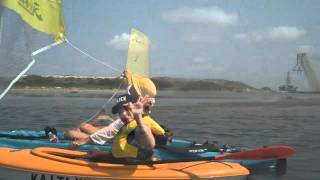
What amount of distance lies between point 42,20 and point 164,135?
3.14 meters

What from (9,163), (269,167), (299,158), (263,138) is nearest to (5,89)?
(9,163)

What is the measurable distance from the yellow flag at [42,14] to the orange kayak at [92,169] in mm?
2360

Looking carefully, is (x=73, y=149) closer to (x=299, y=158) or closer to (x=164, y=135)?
(x=164, y=135)

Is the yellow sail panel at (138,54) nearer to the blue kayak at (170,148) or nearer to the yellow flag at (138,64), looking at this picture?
the yellow flag at (138,64)

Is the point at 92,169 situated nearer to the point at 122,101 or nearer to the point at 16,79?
the point at 122,101

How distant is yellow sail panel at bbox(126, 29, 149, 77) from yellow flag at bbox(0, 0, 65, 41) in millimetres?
1400

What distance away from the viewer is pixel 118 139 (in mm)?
8641

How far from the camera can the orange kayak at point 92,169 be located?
8430mm

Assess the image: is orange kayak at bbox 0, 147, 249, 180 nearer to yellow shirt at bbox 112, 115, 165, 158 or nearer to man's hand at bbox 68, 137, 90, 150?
yellow shirt at bbox 112, 115, 165, 158

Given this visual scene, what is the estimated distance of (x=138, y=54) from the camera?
10.4 meters

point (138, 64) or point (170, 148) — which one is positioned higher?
point (138, 64)

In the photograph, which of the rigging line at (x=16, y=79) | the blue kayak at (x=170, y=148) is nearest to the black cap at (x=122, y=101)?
the blue kayak at (x=170, y=148)

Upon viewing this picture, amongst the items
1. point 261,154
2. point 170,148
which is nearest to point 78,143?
point 170,148

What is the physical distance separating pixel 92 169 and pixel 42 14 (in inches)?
124
